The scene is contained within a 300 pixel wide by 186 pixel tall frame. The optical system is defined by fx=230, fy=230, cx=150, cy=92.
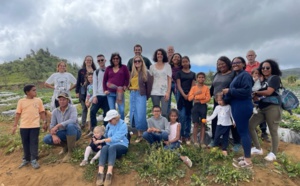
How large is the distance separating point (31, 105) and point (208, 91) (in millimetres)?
3883

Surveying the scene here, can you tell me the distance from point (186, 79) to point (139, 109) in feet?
4.27

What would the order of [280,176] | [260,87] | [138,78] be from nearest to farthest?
[280,176] < [260,87] < [138,78]

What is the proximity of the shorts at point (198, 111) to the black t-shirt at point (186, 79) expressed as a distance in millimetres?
426

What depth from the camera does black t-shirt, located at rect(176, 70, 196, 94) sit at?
538cm

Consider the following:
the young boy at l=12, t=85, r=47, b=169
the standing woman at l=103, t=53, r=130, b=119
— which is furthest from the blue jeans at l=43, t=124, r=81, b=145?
the standing woman at l=103, t=53, r=130, b=119

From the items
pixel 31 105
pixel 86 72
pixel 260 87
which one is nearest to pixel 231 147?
pixel 260 87

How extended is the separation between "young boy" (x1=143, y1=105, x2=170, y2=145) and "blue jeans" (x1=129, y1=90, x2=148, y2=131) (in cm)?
30

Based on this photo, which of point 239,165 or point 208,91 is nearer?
point 239,165

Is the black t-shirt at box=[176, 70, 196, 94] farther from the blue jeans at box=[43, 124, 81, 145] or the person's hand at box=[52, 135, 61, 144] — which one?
the person's hand at box=[52, 135, 61, 144]

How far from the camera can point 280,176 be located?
168 inches

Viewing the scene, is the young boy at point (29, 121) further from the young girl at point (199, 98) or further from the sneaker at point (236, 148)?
the sneaker at point (236, 148)

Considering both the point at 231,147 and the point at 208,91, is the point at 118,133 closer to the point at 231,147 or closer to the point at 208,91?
the point at 208,91

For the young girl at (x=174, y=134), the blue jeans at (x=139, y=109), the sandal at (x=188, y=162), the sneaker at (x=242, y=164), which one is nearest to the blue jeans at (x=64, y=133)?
the blue jeans at (x=139, y=109)

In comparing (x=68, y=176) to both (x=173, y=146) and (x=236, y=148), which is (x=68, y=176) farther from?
(x=236, y=148)
